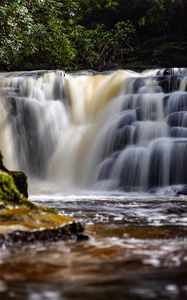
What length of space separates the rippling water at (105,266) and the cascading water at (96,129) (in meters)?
6.17

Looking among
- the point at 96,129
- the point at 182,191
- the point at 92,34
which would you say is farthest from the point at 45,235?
the point at 92,34

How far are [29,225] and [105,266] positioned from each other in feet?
3.37

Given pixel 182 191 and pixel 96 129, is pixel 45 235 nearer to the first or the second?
pixel 182 191

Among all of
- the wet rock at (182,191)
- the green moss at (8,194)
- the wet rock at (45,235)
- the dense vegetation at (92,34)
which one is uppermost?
the dense vegetation at (92,34)

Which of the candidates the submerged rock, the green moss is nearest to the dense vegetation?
the green moss

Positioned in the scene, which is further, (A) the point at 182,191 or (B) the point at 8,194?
(A) the point at 182,191

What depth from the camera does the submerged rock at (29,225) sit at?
3.79 m

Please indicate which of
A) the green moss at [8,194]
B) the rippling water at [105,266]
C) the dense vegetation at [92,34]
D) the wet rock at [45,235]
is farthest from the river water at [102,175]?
the dense vegetation at [92,34]

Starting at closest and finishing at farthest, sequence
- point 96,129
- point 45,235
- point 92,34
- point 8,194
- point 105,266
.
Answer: point 105,266 → point 45,235 → point 8,194 → point 96,129 → point 92,34

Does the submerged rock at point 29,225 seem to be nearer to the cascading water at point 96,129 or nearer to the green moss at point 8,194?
the green moss at point 8,194

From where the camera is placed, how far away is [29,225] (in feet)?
12.8

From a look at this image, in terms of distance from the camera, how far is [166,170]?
35.7ft

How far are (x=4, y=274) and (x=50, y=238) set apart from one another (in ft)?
3.44

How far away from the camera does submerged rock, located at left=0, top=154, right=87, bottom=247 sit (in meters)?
3.79
